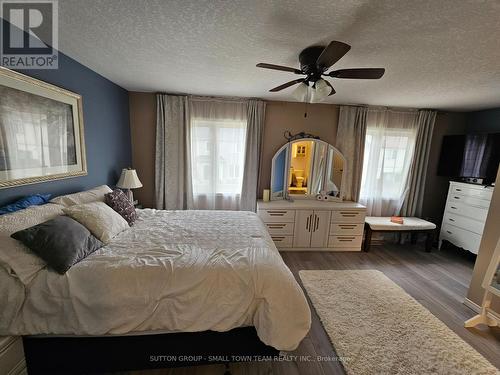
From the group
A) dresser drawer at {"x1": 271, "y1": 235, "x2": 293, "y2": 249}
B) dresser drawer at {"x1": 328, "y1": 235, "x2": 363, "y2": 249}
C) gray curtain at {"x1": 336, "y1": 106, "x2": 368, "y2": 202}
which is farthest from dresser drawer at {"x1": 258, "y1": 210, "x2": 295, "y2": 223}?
gray curtain at {"x1": 336, "y1": 106, "x2": 368, "y2": 202}

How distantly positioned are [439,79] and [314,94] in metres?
1.54

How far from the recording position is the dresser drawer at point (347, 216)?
3.36 m

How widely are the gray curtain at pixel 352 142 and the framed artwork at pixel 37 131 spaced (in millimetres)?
3729

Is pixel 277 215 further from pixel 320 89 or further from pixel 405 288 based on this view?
pixel 320 89

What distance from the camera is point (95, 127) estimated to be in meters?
2.57

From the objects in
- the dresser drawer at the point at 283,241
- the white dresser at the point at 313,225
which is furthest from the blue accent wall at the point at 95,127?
the dresser drawer at the point at 283,241

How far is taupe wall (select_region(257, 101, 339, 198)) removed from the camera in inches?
142

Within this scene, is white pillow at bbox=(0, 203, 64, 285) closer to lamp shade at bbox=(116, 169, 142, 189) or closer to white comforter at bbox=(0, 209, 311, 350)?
white comforter at bbox=(0, 209, 311, 350)

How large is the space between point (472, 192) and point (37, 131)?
540 cm

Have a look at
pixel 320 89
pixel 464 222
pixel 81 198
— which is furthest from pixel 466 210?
pixel 81 198

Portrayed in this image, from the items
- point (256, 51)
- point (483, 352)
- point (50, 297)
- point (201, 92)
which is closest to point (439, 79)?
point (256, 51)

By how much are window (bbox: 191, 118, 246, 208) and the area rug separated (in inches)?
76.0

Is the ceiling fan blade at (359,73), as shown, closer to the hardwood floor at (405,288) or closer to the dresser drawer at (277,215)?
the dresser drawer at (277,215)

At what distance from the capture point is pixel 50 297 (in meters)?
1.26
